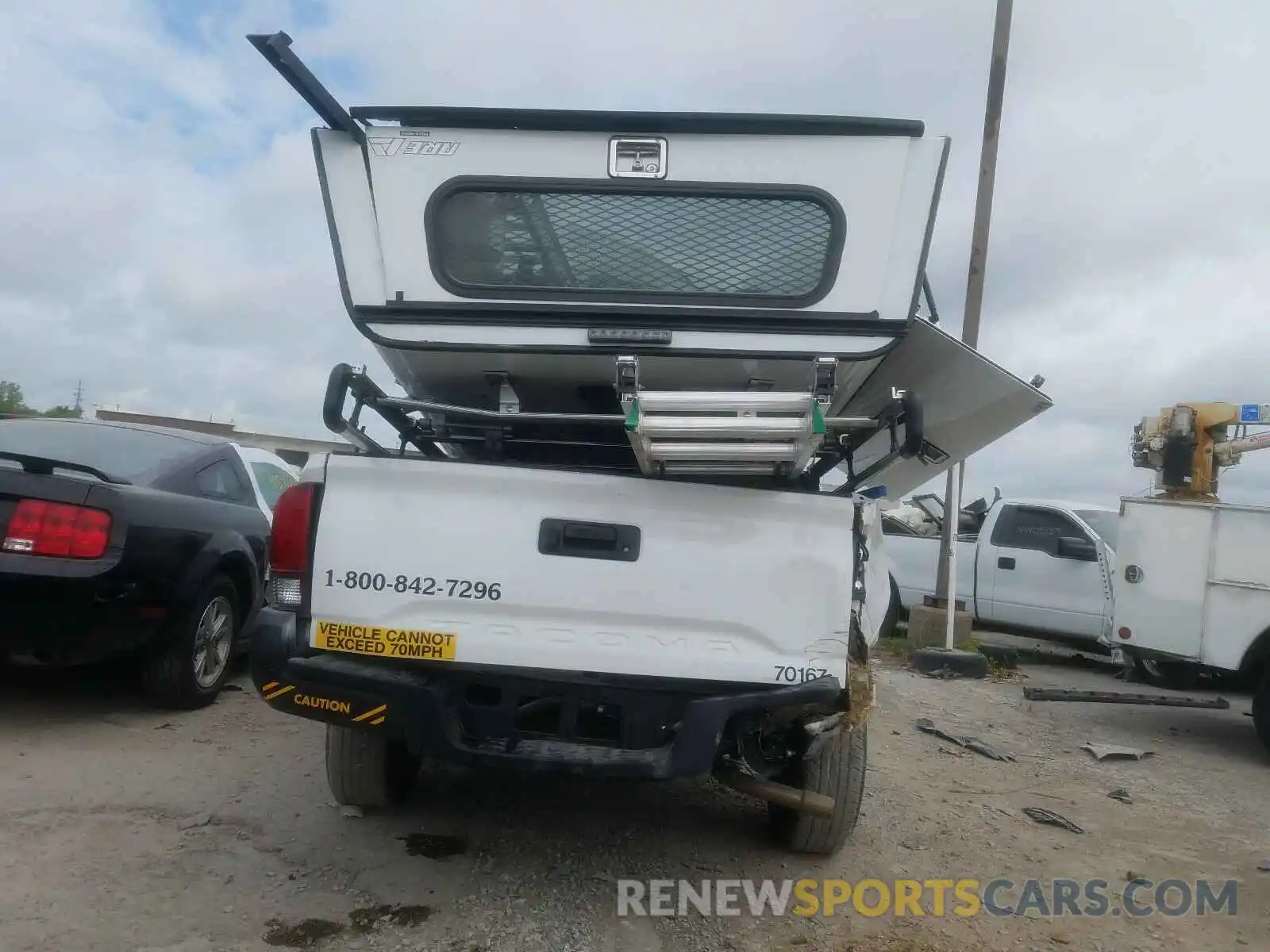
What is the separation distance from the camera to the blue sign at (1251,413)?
7.64 meters

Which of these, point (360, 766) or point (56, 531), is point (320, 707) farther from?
point (56, 531)

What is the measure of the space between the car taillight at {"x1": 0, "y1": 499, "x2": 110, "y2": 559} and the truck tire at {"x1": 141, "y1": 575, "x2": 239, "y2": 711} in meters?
0.75

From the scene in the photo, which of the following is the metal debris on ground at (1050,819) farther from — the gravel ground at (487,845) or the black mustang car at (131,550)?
the black mustang car at (131,550)

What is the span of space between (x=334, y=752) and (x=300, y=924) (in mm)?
881

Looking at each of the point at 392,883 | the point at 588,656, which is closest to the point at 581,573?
the point at 588,656

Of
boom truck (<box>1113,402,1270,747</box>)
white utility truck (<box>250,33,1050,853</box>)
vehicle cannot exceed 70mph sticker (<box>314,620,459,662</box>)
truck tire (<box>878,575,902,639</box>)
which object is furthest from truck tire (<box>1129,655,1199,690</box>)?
vehicle cannot exceed 70mph sticker (<box>314,620,459,662</box>)

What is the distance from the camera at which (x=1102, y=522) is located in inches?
419

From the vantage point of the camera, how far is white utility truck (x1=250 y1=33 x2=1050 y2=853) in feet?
10.7

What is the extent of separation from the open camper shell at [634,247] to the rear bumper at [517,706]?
2.44 feet

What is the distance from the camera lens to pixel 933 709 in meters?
7.49

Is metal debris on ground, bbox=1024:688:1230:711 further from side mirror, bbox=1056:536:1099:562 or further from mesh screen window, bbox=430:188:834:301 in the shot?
mesh screen window, bbox=430:188:834:301

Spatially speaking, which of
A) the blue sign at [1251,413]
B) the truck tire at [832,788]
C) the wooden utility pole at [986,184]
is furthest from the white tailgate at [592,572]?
the wooden utility pole at [986,184]

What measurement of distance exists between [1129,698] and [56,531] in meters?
6.70

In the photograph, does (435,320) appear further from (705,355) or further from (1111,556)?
(1111,556)
